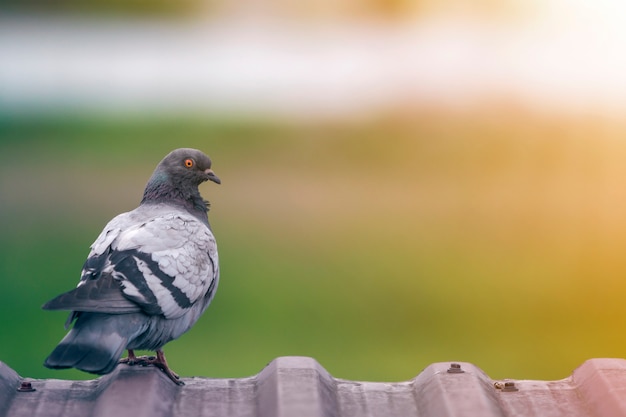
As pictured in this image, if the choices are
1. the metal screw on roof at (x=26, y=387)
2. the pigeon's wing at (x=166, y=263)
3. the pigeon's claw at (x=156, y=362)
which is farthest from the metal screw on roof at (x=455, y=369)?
the metal screw on roof at (x=26, y=387)

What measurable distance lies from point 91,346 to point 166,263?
1.67ft

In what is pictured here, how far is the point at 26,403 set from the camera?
2.43 m

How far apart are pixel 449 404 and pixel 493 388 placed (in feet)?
1.06

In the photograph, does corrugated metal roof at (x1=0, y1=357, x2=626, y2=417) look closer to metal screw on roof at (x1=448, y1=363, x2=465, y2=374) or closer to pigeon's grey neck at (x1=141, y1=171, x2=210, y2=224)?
metal screw on roof at (x1=448, y1=363, x2=465, y2=374)

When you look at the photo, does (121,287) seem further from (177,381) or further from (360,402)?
(360,402)

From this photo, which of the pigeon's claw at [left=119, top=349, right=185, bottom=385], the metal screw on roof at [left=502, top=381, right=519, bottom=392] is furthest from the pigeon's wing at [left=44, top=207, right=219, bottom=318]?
the metal screw on roof at [left=502, top=381, right=519, bottom=392]

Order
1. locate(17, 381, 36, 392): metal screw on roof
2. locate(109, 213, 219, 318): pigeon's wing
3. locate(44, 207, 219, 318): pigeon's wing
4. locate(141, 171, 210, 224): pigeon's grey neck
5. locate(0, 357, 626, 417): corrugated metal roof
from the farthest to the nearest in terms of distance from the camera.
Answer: locate(141, 171, 210, 224): pigeon's grey neck < locate(109, 213, 219, 318): pigeon's wing < locate(44, 207, 219, 318): pigeon's wing < locate(17, 381, 36, 392): metal screw on roof < locate(0, 357, 626, 417): corrugated metal roof

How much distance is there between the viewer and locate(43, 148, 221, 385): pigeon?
99.3 inches

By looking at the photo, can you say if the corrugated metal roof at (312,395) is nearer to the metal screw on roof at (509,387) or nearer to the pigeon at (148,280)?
the metal screw on roof at (509,387)

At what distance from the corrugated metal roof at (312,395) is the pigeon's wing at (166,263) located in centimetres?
27

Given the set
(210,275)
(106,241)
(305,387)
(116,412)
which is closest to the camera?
(116,412)

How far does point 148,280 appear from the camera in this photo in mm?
2797

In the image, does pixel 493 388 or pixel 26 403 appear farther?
pixel 493 388

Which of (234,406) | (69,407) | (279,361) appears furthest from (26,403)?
(279,361)
